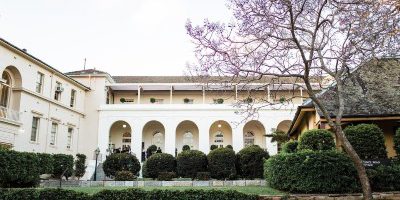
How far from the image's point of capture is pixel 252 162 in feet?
68.5

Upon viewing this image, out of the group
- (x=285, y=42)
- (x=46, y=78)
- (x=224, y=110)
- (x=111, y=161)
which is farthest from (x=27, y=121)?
(x=285, y=42)

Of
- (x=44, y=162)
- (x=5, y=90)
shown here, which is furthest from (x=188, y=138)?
(x=44, y=162)

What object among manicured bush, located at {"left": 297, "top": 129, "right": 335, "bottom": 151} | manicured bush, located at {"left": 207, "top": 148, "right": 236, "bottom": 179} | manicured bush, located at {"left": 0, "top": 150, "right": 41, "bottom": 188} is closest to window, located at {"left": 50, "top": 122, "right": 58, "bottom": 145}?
manicured bush, located at {"left": 0, "top": 150, "right": 41, "bottom": 188}

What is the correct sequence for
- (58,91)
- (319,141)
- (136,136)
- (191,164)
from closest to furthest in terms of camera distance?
(319,141), (191,164), (58,91), (136,136)

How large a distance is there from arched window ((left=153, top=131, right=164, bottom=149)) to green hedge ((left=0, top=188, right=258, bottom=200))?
2436 centimetres

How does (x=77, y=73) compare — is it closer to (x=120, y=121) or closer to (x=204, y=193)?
(x=120, y=121)

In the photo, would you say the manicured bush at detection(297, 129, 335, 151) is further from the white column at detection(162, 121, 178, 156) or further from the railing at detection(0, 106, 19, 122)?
the white column at detection(162, 121, 178, 156)

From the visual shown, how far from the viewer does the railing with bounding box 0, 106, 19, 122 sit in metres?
23.2

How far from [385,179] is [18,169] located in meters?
14.4

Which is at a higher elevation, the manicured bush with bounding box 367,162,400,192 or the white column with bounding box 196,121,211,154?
the white column with bounding box 196,121,211,154

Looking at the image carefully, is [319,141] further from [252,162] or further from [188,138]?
[188,138]

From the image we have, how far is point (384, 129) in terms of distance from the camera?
51.7 ft

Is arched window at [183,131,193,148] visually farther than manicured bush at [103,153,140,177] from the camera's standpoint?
Yes

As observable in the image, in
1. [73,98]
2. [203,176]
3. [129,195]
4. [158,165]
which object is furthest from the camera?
[73,98]
